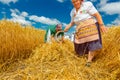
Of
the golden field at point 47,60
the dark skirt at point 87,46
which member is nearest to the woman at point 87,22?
the dark skirt at point 87,46

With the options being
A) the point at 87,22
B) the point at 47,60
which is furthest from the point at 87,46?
the point at 47,60

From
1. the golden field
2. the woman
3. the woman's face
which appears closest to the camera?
the golden field

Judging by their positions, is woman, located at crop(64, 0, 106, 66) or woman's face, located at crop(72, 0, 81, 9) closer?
woman, located at crop(64, 0, 106, 66)

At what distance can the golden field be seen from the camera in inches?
162

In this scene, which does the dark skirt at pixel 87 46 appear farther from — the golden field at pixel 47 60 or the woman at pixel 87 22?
the golden field at pixel 47 60

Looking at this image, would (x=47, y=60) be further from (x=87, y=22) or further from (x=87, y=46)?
(x=87, y=22)

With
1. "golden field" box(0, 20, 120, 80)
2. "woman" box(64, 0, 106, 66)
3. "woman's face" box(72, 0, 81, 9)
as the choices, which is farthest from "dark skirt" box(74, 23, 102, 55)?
"woman's face" box(72, 0, 81, 9)

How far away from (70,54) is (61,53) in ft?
0.51

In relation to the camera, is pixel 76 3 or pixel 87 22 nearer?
pixel 87 22

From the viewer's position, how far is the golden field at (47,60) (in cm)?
411

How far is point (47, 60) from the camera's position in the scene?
5.12 meters

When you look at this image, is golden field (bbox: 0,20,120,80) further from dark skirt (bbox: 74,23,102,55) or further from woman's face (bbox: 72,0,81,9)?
woman's face (bbox: 72,0,81,9)

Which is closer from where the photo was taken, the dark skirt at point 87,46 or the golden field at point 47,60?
the golden field at point 47,60

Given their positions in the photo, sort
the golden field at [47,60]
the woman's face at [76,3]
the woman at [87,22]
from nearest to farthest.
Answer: the golden field at [47,60] < the woman at [87,22] < the woman's face at [76,3]
